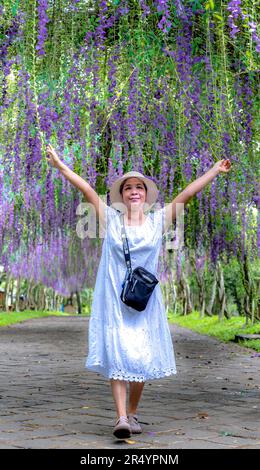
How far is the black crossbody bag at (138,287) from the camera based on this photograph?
4.61 m

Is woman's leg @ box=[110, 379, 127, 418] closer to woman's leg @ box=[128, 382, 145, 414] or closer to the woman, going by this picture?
the woman

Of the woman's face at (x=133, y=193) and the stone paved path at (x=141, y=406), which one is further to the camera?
the woman's face at (x=133, y=193)

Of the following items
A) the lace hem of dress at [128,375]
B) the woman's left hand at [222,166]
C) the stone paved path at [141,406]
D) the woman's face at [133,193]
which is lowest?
the stone paved path at [141,406]

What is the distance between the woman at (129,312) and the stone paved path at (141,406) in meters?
0.33

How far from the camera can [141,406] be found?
6020 millimetres

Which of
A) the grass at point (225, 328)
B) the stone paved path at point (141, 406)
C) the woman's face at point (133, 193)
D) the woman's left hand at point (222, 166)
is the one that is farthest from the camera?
the grass at point (225, 328)

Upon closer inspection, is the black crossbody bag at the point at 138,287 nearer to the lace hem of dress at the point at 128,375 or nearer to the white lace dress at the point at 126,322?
the white lace dress at the point at 126,322

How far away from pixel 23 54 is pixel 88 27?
58cm

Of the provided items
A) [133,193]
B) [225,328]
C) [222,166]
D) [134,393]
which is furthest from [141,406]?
[225,328]

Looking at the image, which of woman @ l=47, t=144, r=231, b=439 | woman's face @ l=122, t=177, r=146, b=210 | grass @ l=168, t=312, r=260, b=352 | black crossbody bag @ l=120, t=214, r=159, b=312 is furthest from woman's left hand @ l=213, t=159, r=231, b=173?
grass @ l=168, t=312, r=260, b=352

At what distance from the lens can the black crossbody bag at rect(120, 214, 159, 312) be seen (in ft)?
15.1

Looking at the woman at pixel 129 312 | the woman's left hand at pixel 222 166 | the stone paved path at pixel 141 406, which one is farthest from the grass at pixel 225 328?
the woman at pixel 129 312

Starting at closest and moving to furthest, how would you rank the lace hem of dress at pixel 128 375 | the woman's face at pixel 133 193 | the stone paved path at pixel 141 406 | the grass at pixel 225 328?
the stone paved path at pixel 141 406 → the lace hem of dress at pixel 128 375 → the woman's face at pixel 133 193 → the grass at pixel 225 328

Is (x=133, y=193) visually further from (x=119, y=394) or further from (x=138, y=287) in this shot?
(x=119, y=394)
